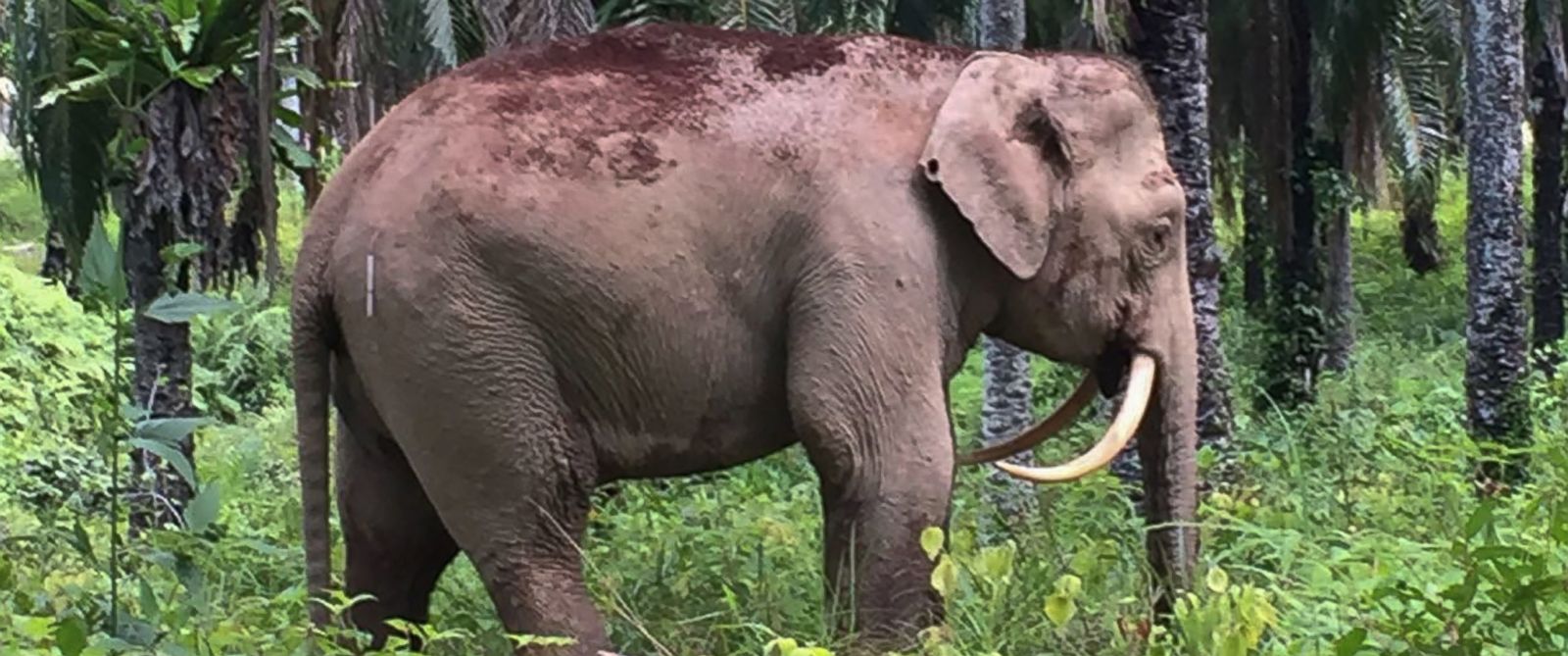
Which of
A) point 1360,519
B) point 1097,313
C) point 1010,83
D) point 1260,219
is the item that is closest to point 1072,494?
point 1360,519

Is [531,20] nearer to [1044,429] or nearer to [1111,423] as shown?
[1044,429]

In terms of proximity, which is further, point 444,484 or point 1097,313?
point 1097,313

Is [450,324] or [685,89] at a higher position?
[685,89]

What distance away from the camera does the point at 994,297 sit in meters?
6.03

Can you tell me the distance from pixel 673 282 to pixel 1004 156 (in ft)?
3.27

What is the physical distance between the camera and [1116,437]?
586 cm

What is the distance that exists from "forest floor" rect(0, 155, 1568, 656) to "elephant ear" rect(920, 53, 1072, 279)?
88cm

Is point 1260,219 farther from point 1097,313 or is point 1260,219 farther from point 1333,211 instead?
point 1097,313

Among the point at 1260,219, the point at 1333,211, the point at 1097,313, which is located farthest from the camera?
the point at 1260,219

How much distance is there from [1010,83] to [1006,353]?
3912 mm

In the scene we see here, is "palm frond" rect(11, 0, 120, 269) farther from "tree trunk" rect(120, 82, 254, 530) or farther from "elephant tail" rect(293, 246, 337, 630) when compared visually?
"elephant tail" rect(293, 246, 337, 630)

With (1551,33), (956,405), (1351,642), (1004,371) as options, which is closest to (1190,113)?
(1004,371)

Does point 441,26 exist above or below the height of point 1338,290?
above

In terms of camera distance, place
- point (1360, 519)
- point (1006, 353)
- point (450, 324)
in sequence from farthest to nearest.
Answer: point (1006, 353), point (1360, 519), point (450, 324)
